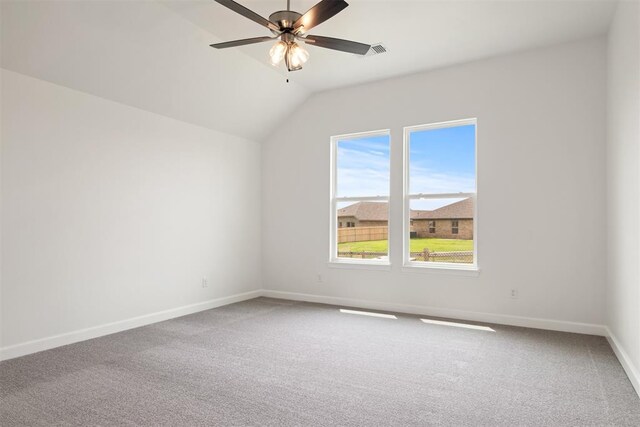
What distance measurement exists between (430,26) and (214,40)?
7.09 feet

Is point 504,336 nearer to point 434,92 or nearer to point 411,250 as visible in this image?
point 411,250

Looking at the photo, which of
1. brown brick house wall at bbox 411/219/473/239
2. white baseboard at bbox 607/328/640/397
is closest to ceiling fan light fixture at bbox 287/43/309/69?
brown brick house wall at bbox 411/219/473/239

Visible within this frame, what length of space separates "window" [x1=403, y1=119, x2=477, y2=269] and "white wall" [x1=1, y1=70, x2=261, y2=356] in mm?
2496

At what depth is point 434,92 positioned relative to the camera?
16.4 ft

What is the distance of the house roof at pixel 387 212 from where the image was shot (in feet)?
16.1

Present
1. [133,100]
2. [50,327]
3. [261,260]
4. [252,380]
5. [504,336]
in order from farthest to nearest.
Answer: [261,260], [133,100], [504,336], [50,327], [252,380]

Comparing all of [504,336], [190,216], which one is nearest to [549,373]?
[504,336]

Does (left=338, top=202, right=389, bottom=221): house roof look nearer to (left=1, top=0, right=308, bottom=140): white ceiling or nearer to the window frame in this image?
the window frame

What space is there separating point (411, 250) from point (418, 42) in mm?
2476

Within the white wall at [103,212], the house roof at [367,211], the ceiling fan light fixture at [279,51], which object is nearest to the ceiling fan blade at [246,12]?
the ceiling fan light fixture at [279,51]

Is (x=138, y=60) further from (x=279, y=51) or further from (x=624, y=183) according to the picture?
(x=624, y=183)

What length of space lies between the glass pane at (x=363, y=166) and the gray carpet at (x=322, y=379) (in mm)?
1970

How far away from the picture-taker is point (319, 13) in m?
2.75

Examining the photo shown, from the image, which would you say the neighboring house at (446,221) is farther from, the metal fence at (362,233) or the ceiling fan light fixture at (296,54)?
the ceiling fan light fixture at (296,54)
